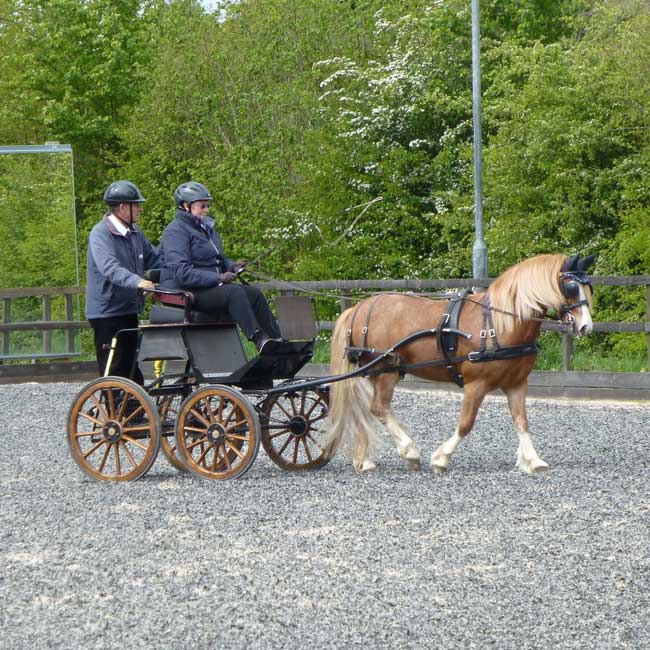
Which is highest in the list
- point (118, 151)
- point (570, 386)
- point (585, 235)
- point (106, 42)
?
point (106, 42)

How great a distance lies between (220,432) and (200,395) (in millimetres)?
271

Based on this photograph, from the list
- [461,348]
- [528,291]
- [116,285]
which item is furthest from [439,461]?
[116,285]

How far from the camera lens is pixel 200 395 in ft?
28.1

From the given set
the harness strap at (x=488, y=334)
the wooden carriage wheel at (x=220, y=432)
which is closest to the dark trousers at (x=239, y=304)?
the wooden carriage wheel at (x=220, y=432)

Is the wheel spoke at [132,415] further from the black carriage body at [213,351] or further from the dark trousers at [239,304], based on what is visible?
the dark trousers at [239,304]

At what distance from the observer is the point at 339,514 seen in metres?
7.23

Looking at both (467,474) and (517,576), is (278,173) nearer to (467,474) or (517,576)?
(467,474)

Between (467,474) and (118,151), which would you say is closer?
(467,474)

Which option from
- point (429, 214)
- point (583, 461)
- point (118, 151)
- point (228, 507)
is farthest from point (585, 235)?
point (118, 151)

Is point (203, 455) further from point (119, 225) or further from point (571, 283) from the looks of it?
point (571, 283)

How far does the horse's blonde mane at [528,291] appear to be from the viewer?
853 cm

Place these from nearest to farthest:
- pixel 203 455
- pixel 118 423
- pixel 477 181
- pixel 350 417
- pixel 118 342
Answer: pixel 203 455
pixel 118 423
pixel 350 417
pixel 118 342
pixel 477 181

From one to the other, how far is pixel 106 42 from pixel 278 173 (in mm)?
13714

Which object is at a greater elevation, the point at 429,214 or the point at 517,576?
the point at 429,214
